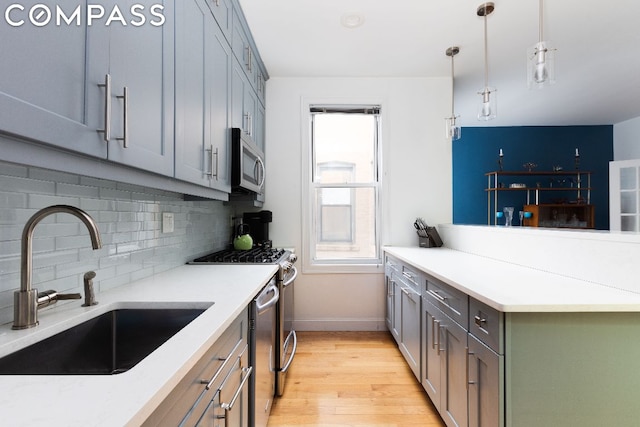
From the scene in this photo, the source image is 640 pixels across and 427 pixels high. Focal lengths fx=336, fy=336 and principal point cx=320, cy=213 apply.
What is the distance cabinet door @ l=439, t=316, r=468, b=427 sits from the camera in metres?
1.54

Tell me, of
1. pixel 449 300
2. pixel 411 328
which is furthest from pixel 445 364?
pixel 411 328

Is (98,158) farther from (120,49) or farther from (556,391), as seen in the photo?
(556,391)

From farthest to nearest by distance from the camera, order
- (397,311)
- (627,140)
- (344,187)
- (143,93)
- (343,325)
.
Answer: (627,140) → (344,187) → (343,325) → (397,311) → (143,93)

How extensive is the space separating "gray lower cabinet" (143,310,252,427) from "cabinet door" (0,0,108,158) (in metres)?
0.60

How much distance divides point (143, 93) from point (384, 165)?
8.89 ft

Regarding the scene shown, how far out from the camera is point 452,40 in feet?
9.02

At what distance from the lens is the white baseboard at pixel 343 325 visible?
136 inches

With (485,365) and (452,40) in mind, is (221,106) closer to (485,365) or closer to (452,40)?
(485,365)

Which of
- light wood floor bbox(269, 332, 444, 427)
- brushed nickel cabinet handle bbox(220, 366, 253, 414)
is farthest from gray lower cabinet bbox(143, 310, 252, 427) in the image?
light wood floor bbox(269, 332, 444, 427)

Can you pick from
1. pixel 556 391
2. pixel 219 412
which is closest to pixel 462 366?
pixel 556 391

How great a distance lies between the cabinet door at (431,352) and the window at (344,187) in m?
1.58

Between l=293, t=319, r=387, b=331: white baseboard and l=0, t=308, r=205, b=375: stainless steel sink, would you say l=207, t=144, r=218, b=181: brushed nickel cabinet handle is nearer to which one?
l=0, t=308, r=205, b=375: stainless steel sink

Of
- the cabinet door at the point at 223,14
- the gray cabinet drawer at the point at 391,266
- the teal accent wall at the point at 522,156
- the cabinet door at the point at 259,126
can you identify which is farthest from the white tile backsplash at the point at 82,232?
the teal accent wall at the point at 522,156

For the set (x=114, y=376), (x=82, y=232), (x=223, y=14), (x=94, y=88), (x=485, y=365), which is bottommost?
(x=485, y=365)
